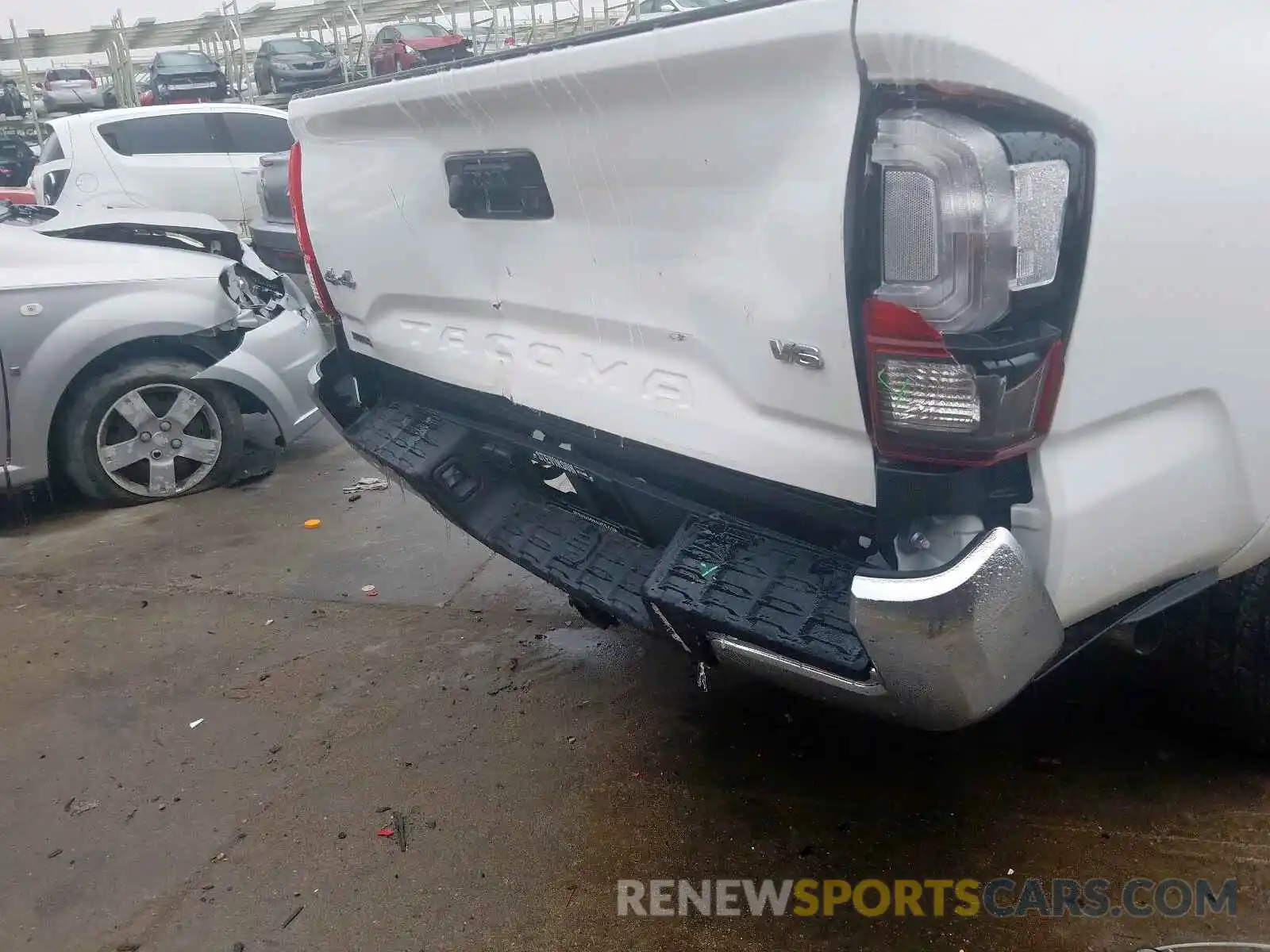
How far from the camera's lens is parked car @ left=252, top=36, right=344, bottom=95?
1947 centimetres

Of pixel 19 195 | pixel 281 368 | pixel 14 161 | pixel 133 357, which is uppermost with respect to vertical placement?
pixel 133 357

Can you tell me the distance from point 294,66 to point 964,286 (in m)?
20.8

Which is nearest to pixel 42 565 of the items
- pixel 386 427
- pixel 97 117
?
pixel 386 427

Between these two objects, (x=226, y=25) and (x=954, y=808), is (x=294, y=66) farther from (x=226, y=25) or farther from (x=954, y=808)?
(x=954, y=808)

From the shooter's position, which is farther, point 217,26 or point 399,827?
point 217,26

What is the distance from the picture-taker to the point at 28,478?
15.4ft

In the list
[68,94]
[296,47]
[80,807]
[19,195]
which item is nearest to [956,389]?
[80,807]

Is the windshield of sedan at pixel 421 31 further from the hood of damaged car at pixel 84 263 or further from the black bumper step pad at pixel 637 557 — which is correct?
the black bumper step pad at pixel 637 557

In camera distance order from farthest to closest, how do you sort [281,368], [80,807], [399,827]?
[281,368] → [80,807] → [399,827]

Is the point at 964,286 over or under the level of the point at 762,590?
over

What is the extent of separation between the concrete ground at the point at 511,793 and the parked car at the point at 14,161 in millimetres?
14233

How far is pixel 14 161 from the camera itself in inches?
620

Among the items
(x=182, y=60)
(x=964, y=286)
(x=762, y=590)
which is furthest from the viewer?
(x=182, y=60)

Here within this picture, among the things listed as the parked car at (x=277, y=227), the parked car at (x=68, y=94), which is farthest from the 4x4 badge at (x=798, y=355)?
the parked car at (x=68, y=94)
